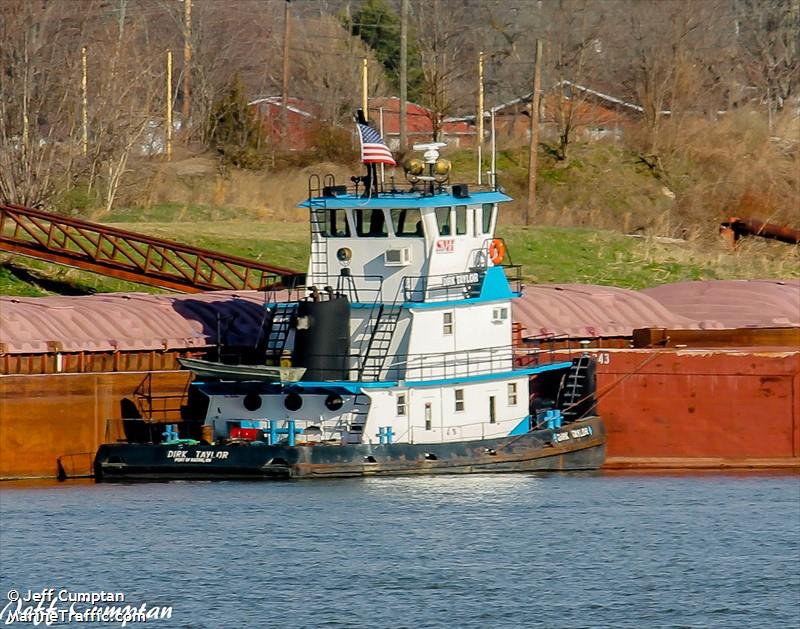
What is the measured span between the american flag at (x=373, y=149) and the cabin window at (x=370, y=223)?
0.97 metres

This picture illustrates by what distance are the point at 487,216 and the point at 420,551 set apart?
9486 mm

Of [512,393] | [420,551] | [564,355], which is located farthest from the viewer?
[564,355]

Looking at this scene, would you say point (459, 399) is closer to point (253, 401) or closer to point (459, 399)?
point (459, 399)

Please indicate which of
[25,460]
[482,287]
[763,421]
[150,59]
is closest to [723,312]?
[763,421]

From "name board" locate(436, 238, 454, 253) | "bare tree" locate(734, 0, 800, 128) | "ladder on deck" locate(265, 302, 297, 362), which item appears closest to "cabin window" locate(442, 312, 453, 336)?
"name board" locate(436, 238, 454, 253)

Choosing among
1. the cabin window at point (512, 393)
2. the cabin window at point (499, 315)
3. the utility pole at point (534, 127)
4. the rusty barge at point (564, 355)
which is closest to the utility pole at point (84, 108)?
the utility pole at point (534, 127)

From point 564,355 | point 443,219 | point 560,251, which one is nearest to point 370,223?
point 443,219

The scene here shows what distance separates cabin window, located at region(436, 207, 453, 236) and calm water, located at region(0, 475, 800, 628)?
4.71m

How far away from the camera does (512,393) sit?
110 ft

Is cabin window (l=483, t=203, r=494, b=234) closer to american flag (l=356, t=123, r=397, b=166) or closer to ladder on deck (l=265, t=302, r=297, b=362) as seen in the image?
american flag (l=356, t=123, r=397, b=166)

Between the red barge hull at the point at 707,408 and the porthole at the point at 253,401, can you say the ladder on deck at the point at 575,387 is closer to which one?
the red barge hull at the point at 707,408

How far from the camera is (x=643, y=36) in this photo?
83.7 metres

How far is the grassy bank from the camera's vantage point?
48.7 m

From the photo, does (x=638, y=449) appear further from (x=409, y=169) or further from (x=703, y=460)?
(x=409, y=169)
